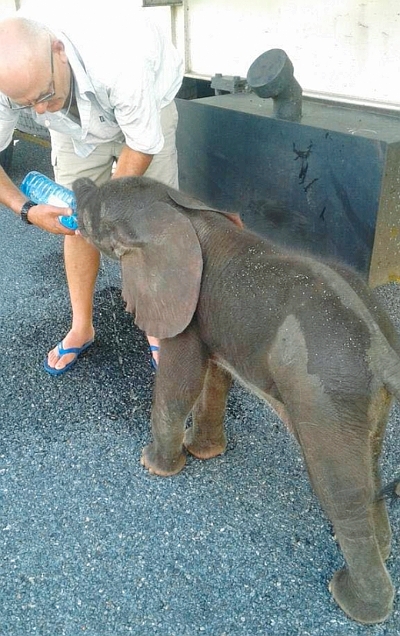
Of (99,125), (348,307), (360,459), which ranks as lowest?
(360,459)

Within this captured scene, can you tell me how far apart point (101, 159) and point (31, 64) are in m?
0.86

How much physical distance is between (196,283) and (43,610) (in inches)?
52.1

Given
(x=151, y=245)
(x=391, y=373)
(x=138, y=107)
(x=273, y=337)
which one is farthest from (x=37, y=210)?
(x=391, y=373)

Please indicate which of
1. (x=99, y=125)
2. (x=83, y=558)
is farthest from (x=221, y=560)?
(x=99, y=125)

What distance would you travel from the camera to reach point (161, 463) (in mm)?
2945

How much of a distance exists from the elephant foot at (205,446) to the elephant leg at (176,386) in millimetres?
170

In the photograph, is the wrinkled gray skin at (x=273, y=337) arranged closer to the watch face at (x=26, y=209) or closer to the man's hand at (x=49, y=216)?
the man's hand at (x=49, y=216)

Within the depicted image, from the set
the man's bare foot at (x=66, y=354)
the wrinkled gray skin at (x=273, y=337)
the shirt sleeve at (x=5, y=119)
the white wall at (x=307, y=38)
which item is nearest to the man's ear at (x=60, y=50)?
the shirt sleeve at (x=5, y=119)

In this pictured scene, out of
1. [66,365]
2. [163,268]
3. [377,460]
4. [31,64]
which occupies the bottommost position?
[66,365]

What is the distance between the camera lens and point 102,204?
2.64 metres

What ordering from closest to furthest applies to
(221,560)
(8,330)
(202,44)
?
(221,560)
(8,330)
(202,44)

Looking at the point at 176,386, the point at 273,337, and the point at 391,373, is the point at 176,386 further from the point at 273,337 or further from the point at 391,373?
the point at 391,373

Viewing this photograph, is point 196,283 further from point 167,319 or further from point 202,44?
point 202,44

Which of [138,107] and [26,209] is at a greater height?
[138,107]
